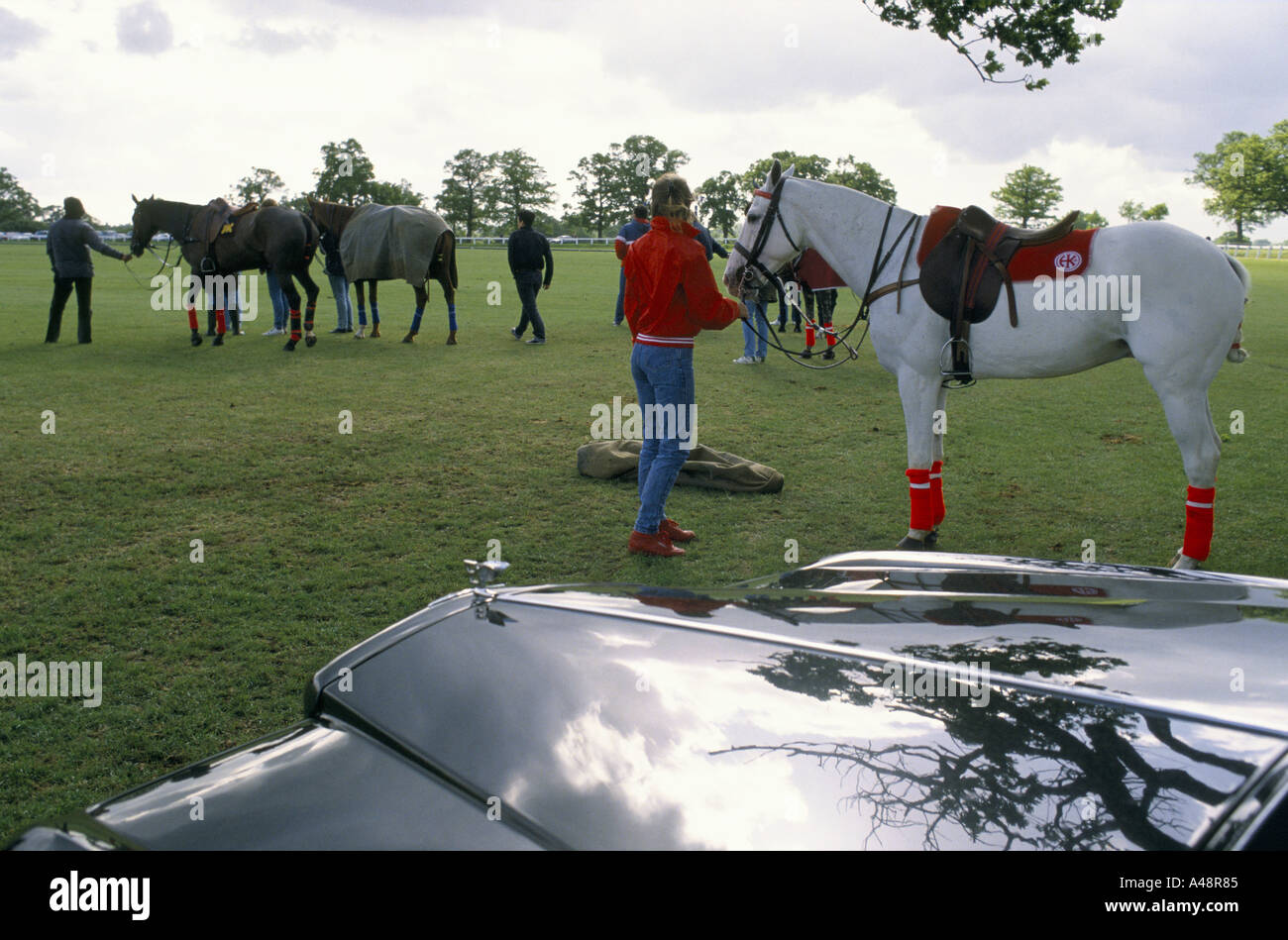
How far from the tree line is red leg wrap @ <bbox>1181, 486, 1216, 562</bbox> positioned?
60.3m

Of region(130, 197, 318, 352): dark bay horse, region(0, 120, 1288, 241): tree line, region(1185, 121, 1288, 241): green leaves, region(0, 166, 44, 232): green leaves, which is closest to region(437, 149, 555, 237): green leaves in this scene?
region(0, 120, 1288, 241): tree line

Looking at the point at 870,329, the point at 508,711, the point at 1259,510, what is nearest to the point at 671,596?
the point at 508,711

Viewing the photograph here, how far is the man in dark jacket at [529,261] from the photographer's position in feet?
49.3

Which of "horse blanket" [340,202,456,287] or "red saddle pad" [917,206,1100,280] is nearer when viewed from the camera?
"red saddle pad" [917,206,1100,280]

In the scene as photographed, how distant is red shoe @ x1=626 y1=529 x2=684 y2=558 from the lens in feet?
18.5

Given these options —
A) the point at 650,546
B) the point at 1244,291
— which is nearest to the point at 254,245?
the point at 650,546

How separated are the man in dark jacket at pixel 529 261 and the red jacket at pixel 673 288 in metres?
9.73

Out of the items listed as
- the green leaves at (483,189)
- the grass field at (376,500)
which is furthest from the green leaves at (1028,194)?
the grass field at (376,500)

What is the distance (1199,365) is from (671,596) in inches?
181

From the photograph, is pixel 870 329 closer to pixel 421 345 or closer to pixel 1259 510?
pixel 1259 510

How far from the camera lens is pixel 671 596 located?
2.05 metres

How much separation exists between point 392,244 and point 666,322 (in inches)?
445

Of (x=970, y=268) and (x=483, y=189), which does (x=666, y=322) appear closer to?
(x=970, y=268)

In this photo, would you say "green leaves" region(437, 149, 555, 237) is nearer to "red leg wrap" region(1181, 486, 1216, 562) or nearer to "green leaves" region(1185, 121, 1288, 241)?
"green leaves" region(1185, 121, 1288, 241)
